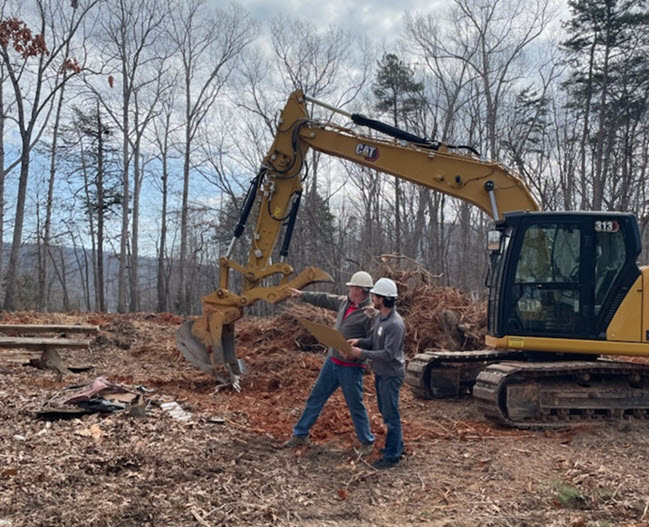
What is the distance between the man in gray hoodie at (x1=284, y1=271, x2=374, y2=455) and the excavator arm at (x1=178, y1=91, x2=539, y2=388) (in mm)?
2339

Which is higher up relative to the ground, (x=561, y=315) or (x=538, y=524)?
(x=561, y=315)

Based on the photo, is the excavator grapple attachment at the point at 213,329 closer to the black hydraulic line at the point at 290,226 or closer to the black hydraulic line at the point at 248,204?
the black hydraulic line at the point at 290,226

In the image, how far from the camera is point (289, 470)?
18.5 feet

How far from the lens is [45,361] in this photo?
972cm

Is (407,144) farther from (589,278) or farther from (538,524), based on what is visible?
(538,524)

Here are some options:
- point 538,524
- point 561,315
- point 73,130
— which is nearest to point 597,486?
point 538,524

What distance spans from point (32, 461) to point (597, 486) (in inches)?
190

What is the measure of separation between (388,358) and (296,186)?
13.7ft

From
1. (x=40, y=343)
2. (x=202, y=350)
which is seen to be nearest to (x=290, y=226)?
(x=202, y=350)

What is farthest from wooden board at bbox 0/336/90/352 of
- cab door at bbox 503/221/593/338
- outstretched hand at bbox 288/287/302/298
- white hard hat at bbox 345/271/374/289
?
cab door at bbox 503/221/593/338

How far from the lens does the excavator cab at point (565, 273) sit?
24.6 ft

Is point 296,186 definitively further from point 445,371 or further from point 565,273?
point 565,273

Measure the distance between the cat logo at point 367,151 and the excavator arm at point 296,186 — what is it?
0.01 metres

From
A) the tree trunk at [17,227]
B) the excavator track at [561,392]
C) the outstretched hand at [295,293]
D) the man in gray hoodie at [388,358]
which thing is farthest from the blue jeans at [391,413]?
the tree trunk at [17,227]
